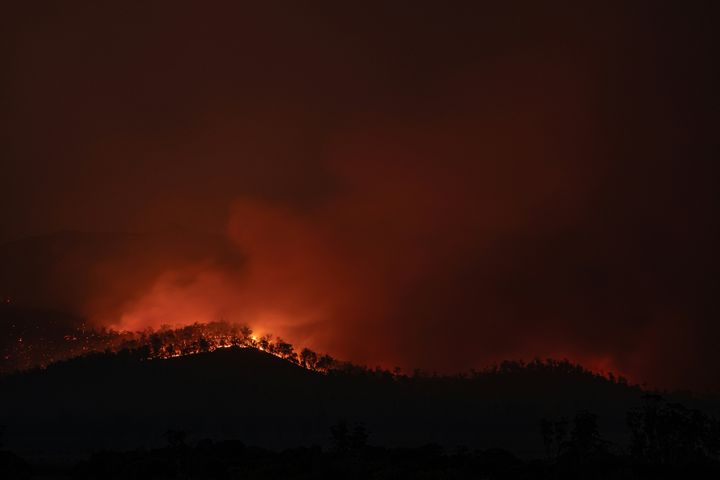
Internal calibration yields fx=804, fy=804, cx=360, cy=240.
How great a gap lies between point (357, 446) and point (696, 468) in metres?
57.1

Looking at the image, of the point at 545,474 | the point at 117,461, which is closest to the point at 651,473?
the point at 545,474

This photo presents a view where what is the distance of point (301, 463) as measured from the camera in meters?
98.1

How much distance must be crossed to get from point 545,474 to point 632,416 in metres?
102

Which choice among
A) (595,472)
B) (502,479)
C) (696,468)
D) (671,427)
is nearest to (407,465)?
(502,479)

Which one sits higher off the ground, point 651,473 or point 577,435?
point 577,435

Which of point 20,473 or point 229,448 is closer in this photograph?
point 20,473

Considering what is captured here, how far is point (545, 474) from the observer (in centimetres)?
9294

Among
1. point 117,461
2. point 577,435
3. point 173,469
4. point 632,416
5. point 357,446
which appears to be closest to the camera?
point 173,469

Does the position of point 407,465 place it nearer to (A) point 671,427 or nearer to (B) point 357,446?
(B) point 357,446

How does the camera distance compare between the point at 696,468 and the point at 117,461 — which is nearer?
the point at 696,468

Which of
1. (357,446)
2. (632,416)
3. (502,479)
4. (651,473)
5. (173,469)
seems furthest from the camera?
(632,416)

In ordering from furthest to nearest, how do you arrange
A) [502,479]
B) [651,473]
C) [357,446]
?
1. [357,446]
2. [651,473]
3. [502,479]

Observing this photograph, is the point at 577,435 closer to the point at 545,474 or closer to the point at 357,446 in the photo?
the point at 357,446

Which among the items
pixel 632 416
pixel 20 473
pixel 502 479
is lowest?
pixel 502 479
